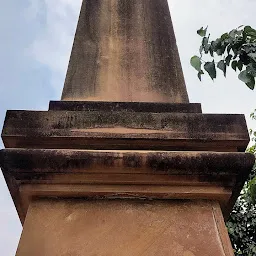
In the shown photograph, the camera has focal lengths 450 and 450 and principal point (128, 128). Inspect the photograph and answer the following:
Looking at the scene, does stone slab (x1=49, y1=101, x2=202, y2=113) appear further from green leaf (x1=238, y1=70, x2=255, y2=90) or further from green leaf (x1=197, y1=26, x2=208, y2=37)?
green leaf (x1=197, y1=26, x2=208, y2=37)

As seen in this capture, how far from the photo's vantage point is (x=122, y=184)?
75.8 inches

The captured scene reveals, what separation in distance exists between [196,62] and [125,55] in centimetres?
50

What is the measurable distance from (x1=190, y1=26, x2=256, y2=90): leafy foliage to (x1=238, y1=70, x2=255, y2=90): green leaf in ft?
0.12

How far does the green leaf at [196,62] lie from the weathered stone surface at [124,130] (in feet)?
1.47

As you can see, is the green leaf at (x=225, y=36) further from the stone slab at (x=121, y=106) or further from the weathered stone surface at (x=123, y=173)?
the weathered stone surface at (x=123, y=173)

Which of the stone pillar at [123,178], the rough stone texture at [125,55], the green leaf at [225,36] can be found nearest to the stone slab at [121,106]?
the stone pillar at [123,178]

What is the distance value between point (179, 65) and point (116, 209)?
124cm

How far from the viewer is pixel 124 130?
80.3 inches

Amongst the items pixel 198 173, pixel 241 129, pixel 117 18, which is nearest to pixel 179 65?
pixel 117 18

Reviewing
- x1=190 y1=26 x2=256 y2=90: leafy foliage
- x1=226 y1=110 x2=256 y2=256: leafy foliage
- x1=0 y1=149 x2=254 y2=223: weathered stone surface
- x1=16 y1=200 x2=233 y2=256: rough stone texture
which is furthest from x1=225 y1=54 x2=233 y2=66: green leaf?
x1=226 y1=110 x2=256 y2=256: leafy foliage

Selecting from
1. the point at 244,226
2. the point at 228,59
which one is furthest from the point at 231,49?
the point at 244,226

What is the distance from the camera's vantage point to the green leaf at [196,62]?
A: 2.46 m

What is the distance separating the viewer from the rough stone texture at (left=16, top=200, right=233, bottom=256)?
178cm

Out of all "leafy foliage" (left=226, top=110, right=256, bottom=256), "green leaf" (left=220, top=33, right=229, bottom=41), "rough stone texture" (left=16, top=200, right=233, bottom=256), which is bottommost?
"leafy foliage" (left=226, top=110, right=256, bottom=256)
